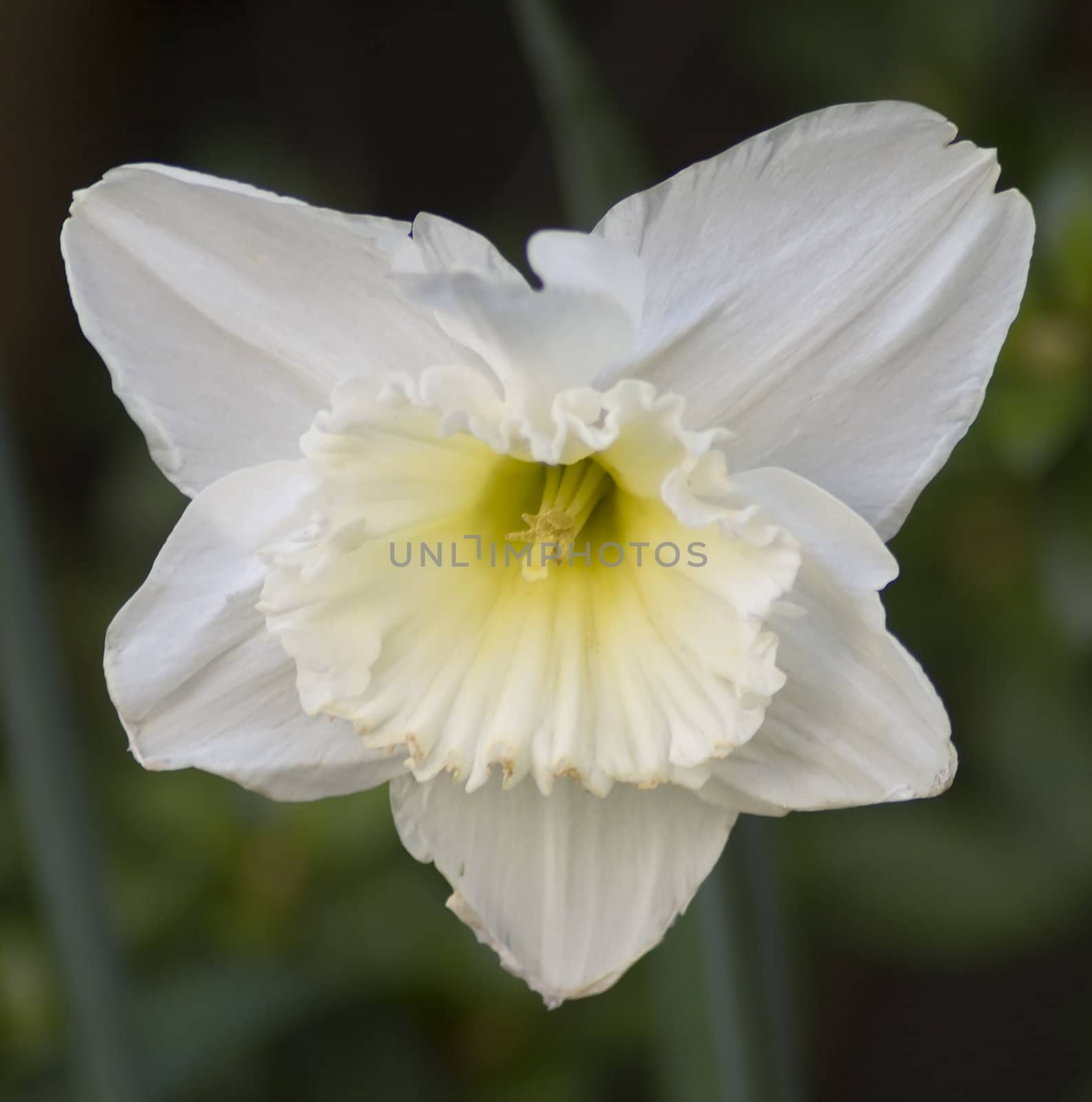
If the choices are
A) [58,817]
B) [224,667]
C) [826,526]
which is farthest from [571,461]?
[58,817]

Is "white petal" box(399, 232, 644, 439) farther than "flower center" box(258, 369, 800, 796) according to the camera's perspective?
No

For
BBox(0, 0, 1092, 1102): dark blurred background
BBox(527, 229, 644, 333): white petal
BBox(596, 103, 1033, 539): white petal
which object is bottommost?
BBox(0, 0, 1092, 1102): dark blurred background

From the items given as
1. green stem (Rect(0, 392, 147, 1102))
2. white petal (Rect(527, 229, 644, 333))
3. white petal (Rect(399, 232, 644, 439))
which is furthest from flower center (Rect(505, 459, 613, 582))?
green stem (Rect(0, 392, 147, 1102))

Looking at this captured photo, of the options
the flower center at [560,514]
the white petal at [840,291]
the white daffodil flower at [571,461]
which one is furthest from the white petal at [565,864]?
the white petal at [840,291]

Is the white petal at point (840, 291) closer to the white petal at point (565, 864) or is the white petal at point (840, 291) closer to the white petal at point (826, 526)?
the white petal at point (826, 526)

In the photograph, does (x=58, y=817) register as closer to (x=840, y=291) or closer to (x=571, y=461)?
(x=571, y=461)

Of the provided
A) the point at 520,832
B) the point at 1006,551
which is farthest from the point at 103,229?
the point at 1006,551

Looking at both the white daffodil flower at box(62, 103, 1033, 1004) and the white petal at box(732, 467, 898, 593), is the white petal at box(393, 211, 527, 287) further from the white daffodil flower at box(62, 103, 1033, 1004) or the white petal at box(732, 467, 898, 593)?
the white petal at box(732, 467, 898, 593)
